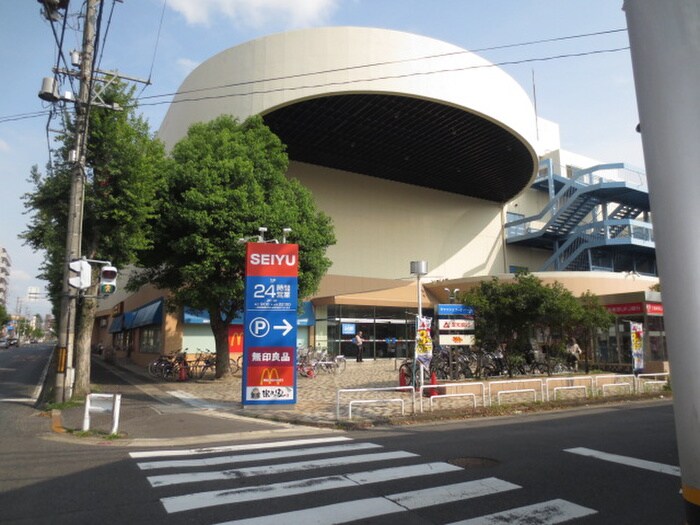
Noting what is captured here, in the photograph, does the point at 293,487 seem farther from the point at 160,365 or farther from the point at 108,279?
the point at 160,365

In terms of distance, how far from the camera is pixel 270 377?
516 inches

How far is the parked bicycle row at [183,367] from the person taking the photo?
70.8 ft

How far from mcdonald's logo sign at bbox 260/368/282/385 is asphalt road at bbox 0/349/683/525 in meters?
3.51

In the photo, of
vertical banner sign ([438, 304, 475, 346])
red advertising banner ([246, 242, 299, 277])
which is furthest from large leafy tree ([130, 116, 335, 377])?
vertical banner sign ([438, 304, 475, 346])

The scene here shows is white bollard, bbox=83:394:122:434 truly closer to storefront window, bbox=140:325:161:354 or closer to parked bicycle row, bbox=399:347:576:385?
→ parked bicycle row, bbox=399:347:576:385

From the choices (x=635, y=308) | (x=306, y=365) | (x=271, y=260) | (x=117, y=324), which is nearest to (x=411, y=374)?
(x=271, y=260)

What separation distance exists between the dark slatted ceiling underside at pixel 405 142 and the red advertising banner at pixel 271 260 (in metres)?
18.7

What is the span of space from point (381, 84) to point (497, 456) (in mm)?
25316

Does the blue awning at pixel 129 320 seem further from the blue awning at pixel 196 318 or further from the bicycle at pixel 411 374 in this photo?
the bicycle at pixel 411 374

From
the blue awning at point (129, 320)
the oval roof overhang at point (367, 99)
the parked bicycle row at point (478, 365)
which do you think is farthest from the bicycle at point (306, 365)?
the blue awning at point (129, 320)

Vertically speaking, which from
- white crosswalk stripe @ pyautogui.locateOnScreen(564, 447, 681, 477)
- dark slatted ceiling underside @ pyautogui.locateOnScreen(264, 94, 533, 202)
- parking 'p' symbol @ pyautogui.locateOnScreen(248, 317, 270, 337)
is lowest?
white crosswalk stripe @ pyautogui.locateOnScreen(564, 447, 681, 477)

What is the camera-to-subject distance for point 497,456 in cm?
758

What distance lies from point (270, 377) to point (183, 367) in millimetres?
9678

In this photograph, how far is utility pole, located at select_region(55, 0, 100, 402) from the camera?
43.7 ft
